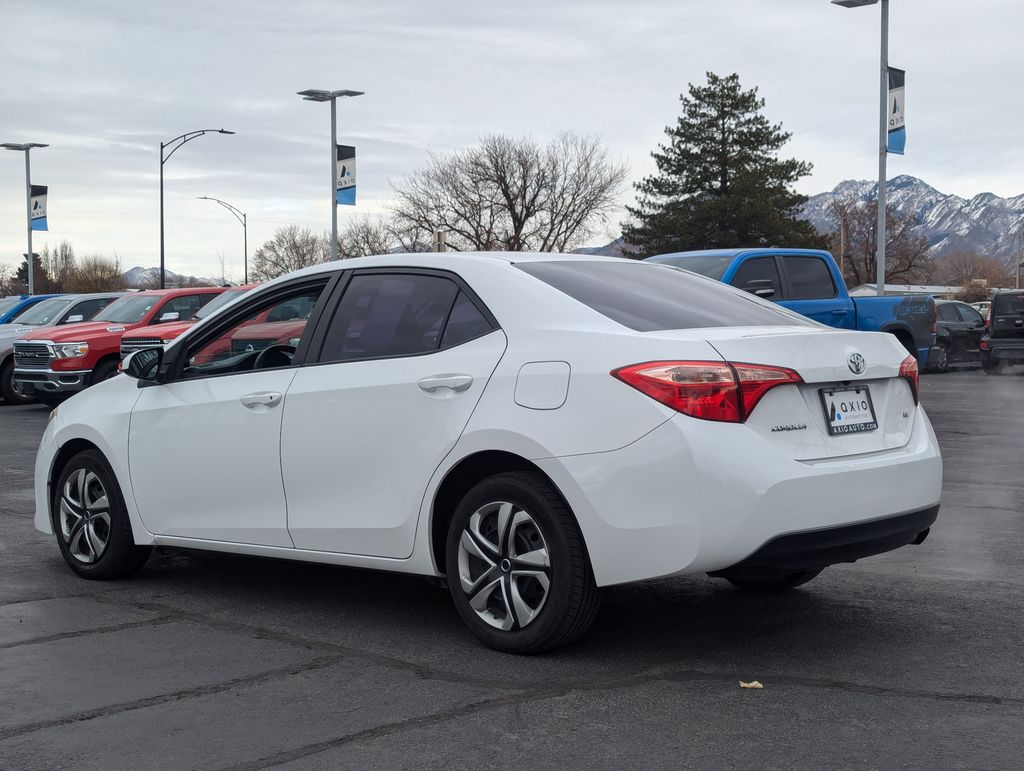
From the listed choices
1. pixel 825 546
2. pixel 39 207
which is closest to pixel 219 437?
pixel 825 546

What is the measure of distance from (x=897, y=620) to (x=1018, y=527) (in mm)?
2745

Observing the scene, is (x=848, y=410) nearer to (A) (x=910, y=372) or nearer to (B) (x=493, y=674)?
(A) (x=910, y=372)

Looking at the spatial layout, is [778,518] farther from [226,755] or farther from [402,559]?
[226,755]

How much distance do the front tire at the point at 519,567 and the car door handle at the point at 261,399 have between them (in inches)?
44.0

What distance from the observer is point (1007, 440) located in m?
13.0

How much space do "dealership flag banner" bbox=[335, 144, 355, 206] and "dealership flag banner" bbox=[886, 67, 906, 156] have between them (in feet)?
43.2

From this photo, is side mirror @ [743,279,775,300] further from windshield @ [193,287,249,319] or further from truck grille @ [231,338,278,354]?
truck grille @ [231,338,278,354]

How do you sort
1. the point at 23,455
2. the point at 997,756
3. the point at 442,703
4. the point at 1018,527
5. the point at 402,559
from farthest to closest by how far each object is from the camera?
the point at 23,455 < the point at 1018,527 < the point at 402,559 < the point at 442,703 < the point at 997,756

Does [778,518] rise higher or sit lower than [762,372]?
lower

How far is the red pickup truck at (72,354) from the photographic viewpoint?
17484 millimetres

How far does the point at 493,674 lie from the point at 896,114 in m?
23.5

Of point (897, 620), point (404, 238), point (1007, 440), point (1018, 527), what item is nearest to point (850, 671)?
point (897, 620)

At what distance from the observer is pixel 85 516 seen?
21.4ft

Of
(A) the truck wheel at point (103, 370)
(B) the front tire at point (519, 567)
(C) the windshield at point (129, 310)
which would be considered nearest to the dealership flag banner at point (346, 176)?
(C) the windshield at point (129, 310)
